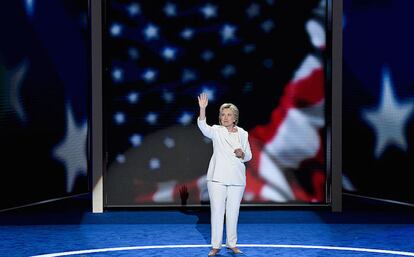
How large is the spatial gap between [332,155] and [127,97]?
289cm

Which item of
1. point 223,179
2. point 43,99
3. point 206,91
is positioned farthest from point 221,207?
point 43,99

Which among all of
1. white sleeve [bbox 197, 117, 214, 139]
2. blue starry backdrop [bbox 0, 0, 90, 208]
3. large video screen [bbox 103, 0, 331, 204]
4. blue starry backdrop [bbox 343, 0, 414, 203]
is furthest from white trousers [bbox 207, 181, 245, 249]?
blue starry backdrop [bbox 343, 0, 414, 203]

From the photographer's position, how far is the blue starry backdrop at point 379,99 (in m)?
10.7

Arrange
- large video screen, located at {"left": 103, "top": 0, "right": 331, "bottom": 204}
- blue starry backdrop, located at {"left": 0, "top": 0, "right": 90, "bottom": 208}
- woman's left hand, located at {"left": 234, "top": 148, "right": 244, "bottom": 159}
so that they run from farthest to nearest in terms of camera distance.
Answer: blue starry backdrop, located at {"left": 0, "top": 0, "right": 90, "bottom": 208} < large video screen, located at {"left": 103, "top": 0, "right": 331, "bottom": 204} < woman's left hand, located at {"left": 234, "top": 148, "right": 244, "bottom": 159}

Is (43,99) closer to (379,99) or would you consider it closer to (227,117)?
(227,117)

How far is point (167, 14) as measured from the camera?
9.84 m

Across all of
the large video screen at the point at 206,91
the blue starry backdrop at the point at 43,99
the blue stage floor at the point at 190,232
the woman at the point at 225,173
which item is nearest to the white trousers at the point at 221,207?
the woman at the point at 225,173

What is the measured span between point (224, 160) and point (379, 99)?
483cm

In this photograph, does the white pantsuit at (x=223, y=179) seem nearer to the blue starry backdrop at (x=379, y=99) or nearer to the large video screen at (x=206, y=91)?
the large video screen at (x=206, y=91)

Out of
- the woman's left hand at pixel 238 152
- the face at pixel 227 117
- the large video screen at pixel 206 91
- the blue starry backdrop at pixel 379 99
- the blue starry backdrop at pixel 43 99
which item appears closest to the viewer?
the woman's left hand at pixel 238 152

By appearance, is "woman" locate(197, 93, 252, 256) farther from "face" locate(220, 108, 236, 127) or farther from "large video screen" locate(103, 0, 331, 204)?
"large video screen" locate(103, 0, 331, 204)

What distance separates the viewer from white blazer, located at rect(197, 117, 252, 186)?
705 cm

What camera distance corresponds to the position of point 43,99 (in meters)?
11.0

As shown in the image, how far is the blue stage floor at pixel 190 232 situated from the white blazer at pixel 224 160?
30.5 inches
